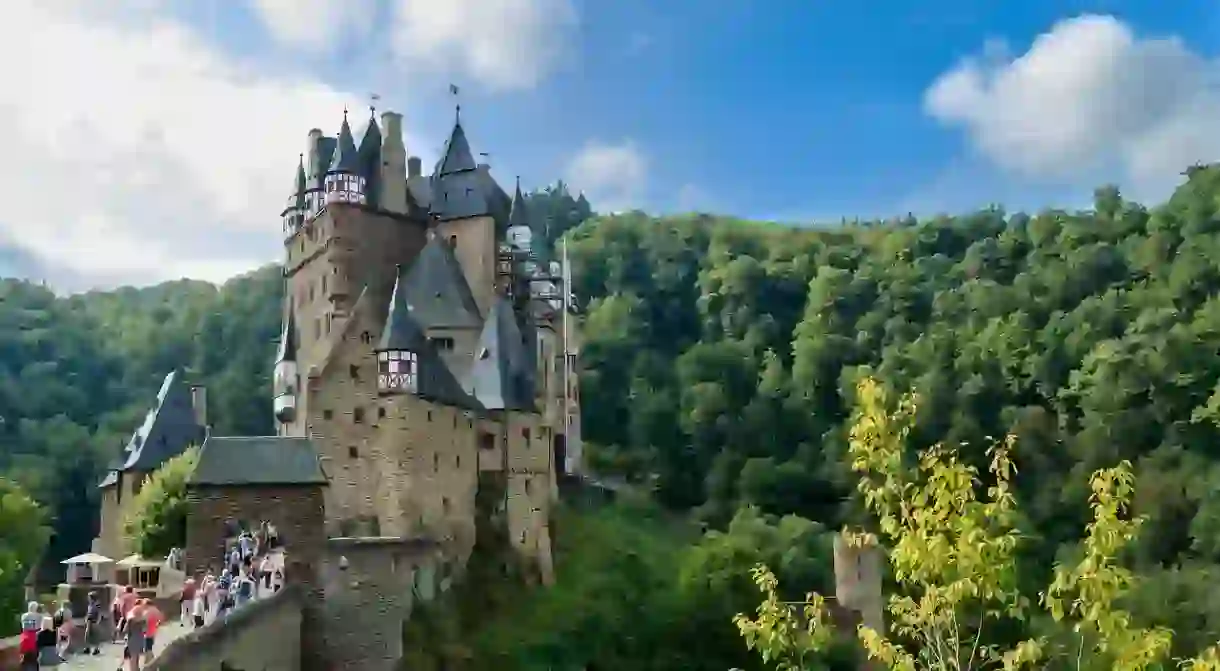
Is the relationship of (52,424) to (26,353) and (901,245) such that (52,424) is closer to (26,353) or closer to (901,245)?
(26,353)

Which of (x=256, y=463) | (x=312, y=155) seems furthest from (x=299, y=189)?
(x=256, y=463)

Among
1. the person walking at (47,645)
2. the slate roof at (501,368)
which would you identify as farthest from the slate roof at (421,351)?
the person walking at (47,645)

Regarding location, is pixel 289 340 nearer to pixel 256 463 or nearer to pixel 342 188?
pixel 342 188

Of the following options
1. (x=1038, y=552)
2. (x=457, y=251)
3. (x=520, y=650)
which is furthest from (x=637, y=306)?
(x=520, y=650)

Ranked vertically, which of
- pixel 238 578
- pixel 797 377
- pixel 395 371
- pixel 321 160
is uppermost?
pixel 321 160

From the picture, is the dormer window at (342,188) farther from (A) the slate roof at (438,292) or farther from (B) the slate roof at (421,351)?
(B) the slate roof at (421,351)

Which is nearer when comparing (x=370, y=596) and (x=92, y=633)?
(x=92, y=633)

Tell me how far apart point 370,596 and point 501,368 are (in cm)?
898

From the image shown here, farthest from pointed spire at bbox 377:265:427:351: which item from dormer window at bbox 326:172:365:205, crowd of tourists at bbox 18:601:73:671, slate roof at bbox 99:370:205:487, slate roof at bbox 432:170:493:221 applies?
crowd of tourists at bbox 18:601:73:671

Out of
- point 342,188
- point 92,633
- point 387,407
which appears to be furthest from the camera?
point 342,188

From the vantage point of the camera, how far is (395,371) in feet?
106

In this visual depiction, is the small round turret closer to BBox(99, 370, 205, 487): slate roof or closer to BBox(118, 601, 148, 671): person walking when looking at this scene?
BBox(99, 370, 205, 487): slate roof

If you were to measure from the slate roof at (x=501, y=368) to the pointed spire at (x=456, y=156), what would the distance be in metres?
5.75

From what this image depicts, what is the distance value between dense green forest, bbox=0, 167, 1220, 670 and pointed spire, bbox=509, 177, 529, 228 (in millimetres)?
10039
